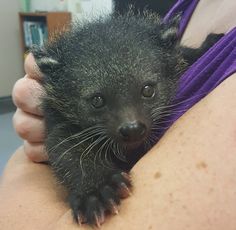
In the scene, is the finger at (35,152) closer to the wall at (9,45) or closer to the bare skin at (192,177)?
the bare skin at (192,177)

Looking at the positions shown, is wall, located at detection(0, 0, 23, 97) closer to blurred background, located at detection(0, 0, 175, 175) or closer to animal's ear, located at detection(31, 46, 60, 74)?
blurred background, located at detection(0, 0, 175, 175)

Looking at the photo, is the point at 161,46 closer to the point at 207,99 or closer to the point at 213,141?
the point at 207,99

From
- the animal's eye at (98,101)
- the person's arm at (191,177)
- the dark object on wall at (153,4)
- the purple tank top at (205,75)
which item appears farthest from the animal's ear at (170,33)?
the dark object on wall at (153,4)

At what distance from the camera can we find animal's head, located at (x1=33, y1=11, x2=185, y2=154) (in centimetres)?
122

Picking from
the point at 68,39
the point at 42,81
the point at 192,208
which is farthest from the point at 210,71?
the point at 42,81

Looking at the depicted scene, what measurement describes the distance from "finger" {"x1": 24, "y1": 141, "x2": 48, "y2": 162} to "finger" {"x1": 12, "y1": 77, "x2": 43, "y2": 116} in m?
0.13

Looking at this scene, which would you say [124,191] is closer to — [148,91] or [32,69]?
[148,91]

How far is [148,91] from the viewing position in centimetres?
128

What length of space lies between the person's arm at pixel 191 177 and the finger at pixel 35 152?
53cm

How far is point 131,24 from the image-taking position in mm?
1423

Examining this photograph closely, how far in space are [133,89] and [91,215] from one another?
405mm

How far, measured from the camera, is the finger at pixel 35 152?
1.61 meters

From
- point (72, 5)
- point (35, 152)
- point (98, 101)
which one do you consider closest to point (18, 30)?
point (72, 5)

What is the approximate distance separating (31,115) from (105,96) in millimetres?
561
